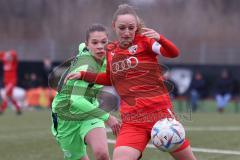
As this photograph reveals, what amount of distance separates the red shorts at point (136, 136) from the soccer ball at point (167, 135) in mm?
105

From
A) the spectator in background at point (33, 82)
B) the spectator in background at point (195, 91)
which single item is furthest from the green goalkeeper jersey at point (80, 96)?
the spectator in background at point (33, 82)

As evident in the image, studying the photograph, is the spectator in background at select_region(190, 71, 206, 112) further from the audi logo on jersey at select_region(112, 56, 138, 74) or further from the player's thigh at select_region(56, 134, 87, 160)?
the audi logo on jersey at select_region(112, 56, 138, 74)

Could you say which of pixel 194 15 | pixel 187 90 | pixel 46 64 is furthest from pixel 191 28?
pixel 46 64

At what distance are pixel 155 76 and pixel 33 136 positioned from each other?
7509 mm

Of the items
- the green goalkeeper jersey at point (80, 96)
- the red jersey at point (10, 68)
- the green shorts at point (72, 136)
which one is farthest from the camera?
the red jersey at point (10, 68)

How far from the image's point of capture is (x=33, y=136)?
1420 cm

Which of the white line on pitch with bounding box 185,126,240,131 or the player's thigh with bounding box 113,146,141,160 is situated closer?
the player's thigh with bounding box 113,146,141,160

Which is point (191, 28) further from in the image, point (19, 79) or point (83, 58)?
point (83, 58)

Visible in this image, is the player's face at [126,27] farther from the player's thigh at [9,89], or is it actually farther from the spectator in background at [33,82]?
the spectator in background at [33,82]

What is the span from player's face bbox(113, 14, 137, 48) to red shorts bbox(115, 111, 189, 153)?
2.78ft

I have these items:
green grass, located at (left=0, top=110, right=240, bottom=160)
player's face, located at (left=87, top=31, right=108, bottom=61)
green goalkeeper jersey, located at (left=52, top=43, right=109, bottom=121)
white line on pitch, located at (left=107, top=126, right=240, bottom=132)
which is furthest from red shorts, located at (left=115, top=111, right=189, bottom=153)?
white line on pitch, located at (left=107, top=126, right=240, bottom=132)

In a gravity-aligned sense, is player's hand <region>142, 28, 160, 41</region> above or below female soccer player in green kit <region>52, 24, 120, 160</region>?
above

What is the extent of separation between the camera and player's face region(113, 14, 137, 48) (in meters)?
6.90

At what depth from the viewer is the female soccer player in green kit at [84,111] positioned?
25.8 feet
